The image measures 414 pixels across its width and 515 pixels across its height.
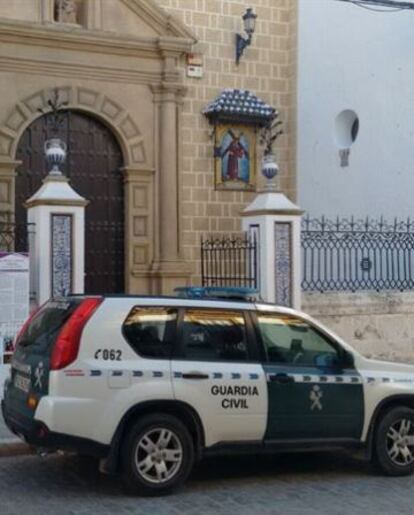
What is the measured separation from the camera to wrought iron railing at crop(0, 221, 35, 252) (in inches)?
480

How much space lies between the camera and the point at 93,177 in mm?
14039

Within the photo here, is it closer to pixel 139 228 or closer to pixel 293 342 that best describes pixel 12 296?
pixel 293 342

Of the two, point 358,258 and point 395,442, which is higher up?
point 358,258

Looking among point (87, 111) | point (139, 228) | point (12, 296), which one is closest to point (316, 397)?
point (12, 296)

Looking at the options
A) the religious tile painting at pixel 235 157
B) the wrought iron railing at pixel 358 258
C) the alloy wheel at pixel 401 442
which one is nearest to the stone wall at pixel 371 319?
the wrought iron railing at pixel 358 258

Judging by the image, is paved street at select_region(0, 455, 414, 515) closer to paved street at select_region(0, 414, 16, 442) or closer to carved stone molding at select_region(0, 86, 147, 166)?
paved street at select_region(0, 414, 16, 442)

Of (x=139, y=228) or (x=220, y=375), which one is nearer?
(x=220, y=375)

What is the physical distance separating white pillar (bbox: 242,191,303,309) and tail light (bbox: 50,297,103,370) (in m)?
5.72

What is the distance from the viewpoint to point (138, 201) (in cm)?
1417

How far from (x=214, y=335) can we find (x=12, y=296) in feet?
12.5

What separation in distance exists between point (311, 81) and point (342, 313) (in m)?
4.55

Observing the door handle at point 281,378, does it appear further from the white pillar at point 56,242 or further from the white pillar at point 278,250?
the white pillar at point 278,250

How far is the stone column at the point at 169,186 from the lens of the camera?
14188mm

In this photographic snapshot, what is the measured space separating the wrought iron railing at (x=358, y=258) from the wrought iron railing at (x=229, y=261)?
0.92m
